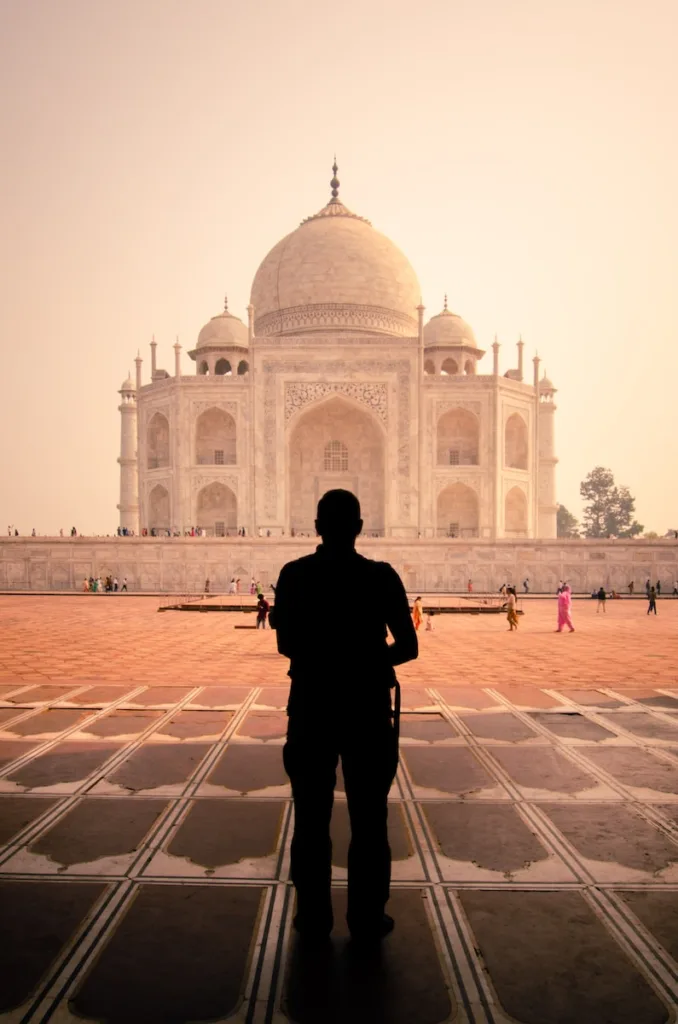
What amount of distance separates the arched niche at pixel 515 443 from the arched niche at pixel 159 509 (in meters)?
14.5

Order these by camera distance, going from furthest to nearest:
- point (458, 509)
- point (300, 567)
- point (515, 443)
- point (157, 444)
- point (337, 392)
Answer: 1. point (515, 443)
2. point (157, 444)
3. point (458, 509)
4. point (337, 392)
5. point (300, 567)

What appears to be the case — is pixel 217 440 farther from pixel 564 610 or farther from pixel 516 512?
pixel 564 610

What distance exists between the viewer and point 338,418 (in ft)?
112

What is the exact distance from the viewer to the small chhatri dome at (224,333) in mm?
35594

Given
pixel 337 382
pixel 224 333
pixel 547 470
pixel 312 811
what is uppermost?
pixel 224 333

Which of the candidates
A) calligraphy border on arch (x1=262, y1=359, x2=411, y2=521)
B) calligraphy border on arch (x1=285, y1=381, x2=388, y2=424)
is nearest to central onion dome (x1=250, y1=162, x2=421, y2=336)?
calligraphy border on arch (x1=262, y1=359, x2=411, y2=521)

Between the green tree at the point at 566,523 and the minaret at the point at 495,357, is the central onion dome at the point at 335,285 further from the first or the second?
the green tree at the point at 566,523

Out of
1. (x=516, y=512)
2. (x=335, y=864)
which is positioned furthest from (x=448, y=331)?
(x=335, y=864)

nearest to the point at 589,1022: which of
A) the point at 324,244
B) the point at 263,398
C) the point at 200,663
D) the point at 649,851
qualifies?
the point at 649,851

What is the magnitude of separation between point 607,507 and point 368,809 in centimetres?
6004

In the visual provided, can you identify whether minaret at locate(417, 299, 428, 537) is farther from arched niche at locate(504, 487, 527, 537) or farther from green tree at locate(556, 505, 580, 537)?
green tree at locate(556, 505, 580, 537)

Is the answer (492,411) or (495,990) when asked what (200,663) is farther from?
(492,411)

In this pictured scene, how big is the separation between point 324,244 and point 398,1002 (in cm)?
3689

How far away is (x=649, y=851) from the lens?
2.98m
